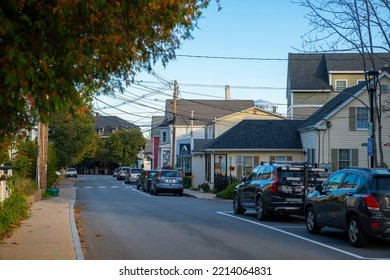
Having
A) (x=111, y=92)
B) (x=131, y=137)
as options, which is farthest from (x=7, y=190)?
(x=131, y=137)

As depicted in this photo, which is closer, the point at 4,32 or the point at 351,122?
the point at 4,32

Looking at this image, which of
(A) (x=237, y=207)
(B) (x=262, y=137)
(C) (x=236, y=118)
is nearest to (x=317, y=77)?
(C) (x=236, y=118)

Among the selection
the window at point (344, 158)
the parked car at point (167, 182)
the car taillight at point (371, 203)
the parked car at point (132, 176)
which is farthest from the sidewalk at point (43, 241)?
the parked car at point (132, 176)

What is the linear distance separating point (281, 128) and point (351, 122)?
246 inches

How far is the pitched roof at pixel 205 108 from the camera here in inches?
2648

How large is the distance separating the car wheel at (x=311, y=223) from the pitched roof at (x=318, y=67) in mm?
36118

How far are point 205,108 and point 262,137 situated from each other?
28647 millimetres

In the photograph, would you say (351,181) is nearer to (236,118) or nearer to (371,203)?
(371,203)

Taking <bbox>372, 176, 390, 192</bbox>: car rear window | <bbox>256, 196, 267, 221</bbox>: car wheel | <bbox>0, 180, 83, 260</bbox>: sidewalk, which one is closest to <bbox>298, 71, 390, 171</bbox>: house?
<bbox>256, 196, 267, 221</bbox>: car wheel

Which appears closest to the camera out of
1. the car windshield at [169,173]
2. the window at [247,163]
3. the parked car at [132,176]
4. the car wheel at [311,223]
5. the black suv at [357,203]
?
the black suv at [357,203]

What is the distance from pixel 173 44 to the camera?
1067 cm

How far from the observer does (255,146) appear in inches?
1519

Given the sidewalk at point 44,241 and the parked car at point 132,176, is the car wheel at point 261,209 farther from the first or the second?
the parked car at point 132,176

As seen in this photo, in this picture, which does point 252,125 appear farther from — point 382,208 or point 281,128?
point 382,208
